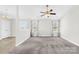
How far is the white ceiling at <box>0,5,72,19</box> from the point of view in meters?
3.42

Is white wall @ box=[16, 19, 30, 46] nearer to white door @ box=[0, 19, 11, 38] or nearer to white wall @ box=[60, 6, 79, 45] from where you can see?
white door @ box=[0, 19, 11, 38]

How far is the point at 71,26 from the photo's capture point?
3947mm

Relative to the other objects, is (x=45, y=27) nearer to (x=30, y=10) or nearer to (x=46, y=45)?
(x=46, y=45)

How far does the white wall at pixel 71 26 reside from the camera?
382 centimetres

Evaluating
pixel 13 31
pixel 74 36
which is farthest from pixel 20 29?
pixel 74 36

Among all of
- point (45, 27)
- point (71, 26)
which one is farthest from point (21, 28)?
point (71, 26)

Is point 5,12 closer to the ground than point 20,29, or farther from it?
farther from it

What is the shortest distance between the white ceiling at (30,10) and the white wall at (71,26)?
0.76ft

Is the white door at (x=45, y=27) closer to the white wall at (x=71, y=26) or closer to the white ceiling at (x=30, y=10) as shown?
the white ceiling at (x=30, y=10)

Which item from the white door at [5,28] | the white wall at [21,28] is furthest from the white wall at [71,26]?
the white door at [5,28]

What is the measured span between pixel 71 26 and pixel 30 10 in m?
1.56
